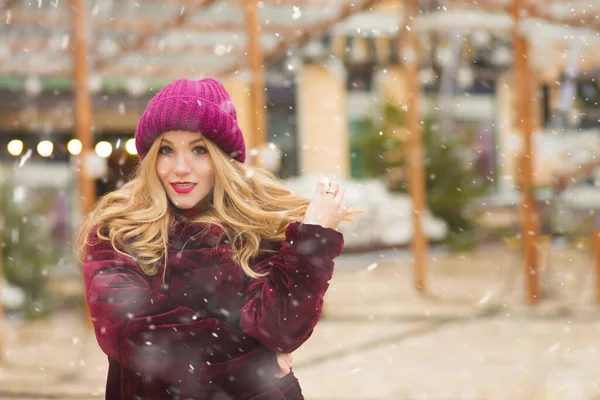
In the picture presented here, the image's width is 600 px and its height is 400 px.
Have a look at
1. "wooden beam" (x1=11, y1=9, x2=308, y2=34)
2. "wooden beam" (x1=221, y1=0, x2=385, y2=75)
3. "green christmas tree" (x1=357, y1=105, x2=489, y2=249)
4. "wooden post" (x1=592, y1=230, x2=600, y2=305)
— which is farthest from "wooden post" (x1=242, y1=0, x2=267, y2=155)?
"green christmas tree" (x1=357, y1=105, x2=489, y2=249)

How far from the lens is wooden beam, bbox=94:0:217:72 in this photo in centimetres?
763

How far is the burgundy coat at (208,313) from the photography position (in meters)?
1.65

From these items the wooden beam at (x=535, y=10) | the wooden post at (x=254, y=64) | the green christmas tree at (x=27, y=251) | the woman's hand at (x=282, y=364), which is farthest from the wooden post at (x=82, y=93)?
the woman's hand at (x=282, y=364)

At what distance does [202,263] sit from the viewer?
5.90ft

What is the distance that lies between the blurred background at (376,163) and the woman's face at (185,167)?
1.35m

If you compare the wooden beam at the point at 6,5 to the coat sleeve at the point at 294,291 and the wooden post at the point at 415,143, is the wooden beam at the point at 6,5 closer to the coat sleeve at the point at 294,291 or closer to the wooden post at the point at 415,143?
the wooden post at the point at 415,143

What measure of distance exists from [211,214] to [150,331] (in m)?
0.34

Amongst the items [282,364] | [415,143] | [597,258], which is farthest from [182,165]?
[415,143]

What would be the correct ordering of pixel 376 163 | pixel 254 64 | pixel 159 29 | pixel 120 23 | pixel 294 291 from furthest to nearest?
pixel 376 163
pixel 120 23
pixel 159 29
pixel 254 64
pixel 294 291

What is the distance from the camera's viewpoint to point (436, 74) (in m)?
16.2

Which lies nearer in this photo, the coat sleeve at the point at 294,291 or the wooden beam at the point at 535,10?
the coat sleeve at the point at 294,291

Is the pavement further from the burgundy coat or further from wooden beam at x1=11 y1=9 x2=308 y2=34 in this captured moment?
wooden beam at x1=11 y1=9 x2=308 y2=34

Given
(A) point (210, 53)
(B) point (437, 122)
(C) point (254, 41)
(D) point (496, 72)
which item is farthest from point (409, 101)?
(D) point (496, 72)

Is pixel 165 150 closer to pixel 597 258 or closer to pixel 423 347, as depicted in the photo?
pixel 423 347
